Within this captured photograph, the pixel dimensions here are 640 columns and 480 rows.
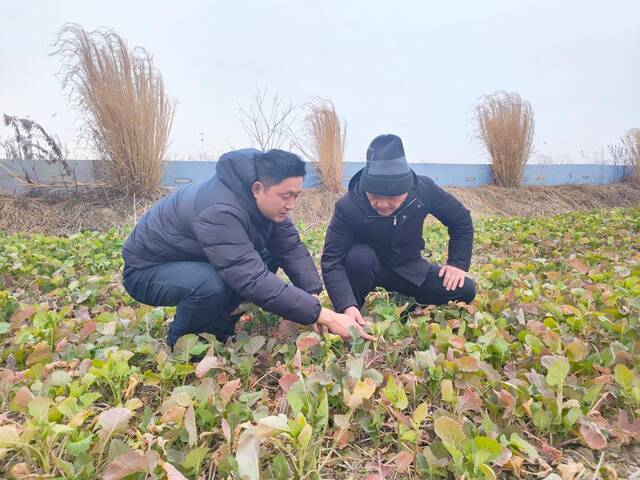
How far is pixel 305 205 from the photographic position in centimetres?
850

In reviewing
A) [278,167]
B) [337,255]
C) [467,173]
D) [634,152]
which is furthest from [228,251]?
[634,152]

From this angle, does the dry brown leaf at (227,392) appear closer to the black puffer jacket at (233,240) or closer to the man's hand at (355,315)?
the black puffer jacket at (233,240)

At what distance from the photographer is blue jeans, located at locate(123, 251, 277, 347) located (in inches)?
81.4

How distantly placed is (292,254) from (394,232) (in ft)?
1.83

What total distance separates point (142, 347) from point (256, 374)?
0.46m

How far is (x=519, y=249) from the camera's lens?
4719 mm

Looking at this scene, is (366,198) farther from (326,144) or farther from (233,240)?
(326,144)

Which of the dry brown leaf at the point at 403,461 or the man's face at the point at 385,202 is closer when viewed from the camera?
the dry brown leaf at the point at 403,461

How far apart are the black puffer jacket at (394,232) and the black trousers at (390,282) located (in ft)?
0.14

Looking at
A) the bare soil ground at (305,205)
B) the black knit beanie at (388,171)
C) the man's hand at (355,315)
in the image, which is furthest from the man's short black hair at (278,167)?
the bare soil ground at (305,205)

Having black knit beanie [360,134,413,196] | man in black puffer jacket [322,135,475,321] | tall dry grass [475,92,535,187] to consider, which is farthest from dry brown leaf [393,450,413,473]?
tall dry grass [475,92,535,187]

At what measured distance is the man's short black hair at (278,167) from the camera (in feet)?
6.32

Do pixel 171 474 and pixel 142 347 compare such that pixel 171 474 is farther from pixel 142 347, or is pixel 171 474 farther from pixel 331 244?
pixel 331 244

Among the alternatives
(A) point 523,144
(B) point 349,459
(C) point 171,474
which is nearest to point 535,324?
(B) point 349,459
